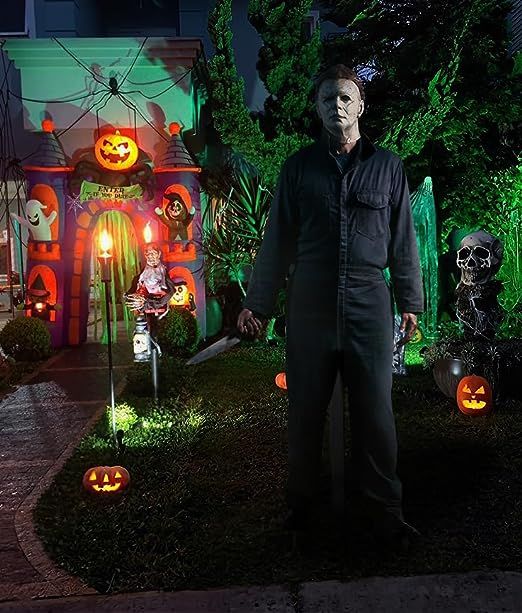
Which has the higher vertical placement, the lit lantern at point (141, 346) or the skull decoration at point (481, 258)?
the skull decoration at point (481, 258)

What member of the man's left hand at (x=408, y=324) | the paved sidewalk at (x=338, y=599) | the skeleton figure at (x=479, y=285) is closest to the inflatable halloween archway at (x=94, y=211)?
the skeleton figure at (x=479, y=285)

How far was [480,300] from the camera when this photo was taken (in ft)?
20.6

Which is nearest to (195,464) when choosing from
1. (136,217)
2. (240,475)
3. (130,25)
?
(240,475)

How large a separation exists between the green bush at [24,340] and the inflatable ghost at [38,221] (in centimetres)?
135

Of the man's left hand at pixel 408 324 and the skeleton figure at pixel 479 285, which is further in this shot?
the skeleton figure at pixel 479 285

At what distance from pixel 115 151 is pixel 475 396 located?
262 inches

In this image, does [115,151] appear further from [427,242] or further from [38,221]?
[427,242]

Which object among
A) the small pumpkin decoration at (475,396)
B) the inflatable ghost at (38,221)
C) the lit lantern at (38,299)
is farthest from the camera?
the lit lantern at (38,299)

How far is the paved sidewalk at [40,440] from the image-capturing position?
3557mm

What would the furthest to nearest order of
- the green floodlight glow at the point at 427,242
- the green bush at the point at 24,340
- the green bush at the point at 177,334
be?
1. the green bush at the point at 177,334
2. the green bush at the point at 24,340
3. the green floodlight glow at the point at 427,242

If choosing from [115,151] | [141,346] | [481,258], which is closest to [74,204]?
[115,151]

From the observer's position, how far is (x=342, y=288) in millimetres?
3502

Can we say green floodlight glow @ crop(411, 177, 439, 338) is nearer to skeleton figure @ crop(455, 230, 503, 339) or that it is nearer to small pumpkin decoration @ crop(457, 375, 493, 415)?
skeleton figure @ crop(455, 230, 503, 339)

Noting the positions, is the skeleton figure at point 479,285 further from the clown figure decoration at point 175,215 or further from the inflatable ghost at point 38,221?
the inflatable ghost at point 38,221
